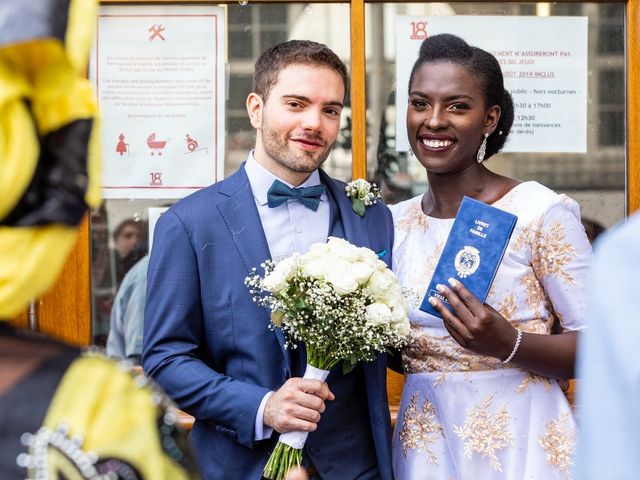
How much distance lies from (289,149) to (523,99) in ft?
4.99

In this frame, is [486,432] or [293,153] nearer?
[486,432]

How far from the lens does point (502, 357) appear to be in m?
3.10

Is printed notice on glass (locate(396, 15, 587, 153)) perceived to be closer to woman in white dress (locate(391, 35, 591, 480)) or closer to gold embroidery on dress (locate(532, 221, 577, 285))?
woman in white dress (locate(391, 35, 591, 480))

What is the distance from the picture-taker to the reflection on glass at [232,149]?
175 inches

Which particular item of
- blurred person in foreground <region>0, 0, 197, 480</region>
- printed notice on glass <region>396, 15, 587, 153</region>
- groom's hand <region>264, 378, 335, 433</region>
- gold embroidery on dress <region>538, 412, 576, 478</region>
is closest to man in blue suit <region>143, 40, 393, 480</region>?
groom's hand <region>264, 378, 335, 433</region>

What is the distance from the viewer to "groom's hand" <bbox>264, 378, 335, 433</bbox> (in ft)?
9.60

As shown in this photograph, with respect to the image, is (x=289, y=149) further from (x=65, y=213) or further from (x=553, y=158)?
(x=65, y=213)

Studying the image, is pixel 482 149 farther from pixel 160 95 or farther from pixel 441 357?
pixel 160 95

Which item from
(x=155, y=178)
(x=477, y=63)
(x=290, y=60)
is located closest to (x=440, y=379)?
(x=477, y=63)

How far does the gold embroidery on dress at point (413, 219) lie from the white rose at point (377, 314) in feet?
1.95

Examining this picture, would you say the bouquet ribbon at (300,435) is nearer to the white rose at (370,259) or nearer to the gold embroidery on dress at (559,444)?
the white rose at (370,259)

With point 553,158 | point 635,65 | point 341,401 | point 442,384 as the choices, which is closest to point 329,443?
point 341,401

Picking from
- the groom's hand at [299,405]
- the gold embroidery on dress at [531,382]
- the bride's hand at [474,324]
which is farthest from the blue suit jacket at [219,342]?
the gold embroidery on dress at [531,382]

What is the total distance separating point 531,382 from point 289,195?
0.97 metres
